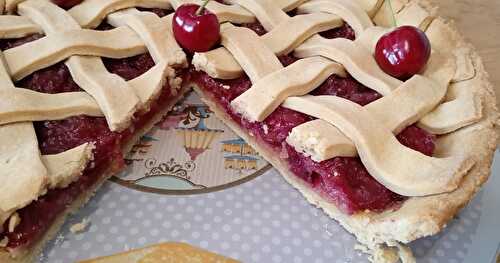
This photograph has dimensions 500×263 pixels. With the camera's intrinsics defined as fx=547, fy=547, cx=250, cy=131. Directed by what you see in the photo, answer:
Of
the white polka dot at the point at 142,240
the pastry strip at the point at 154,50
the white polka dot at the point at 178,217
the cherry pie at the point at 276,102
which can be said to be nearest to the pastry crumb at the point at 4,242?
the cherry pie at the point at 276,102

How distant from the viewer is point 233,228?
1.63 metres

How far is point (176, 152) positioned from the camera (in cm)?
185

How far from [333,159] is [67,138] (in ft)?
2.64

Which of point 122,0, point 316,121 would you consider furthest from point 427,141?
point 122,0

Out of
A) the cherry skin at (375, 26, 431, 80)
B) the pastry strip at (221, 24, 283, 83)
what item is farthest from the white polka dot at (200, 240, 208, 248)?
the cherry skin at (375, 26, 431, 80)

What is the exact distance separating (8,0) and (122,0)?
41cm

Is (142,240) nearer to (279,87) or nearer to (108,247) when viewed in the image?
(108,247)

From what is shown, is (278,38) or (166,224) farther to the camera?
(278,38)

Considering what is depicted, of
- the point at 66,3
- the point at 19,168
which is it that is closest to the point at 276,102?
the point at 19,168

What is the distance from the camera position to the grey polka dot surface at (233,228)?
1.58 m

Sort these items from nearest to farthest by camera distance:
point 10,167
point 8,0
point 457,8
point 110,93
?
point 10,167 → point 110,93 → point 8,0 → point 457,8

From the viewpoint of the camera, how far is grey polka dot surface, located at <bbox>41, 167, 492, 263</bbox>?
5.19ft

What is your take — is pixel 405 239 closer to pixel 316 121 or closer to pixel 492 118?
pixel 316 121

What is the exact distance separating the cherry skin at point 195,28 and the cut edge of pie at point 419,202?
0.83 ft
